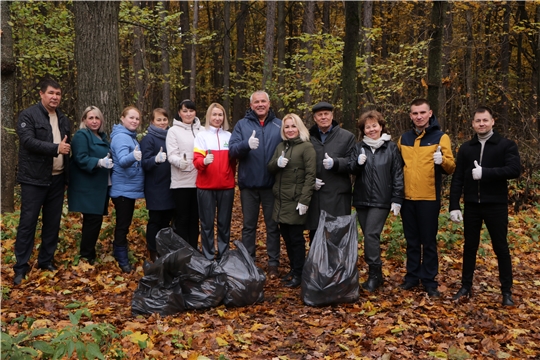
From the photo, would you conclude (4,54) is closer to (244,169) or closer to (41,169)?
(41,169)

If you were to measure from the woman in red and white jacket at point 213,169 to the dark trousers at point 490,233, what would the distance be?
8.72 feet

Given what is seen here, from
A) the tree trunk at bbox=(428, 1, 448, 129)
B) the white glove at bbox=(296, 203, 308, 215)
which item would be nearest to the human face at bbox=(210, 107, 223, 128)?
the white glove at bbox=(296, 203, 308, 215)

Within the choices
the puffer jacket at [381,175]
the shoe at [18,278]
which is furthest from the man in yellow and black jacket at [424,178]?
the shoe at [18,278]

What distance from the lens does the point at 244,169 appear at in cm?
563

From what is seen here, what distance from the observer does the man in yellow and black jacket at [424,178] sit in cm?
506

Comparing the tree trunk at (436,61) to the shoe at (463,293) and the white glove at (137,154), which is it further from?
the white glove at (137,154)

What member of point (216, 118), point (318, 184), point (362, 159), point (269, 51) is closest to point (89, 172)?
point (216, 118)

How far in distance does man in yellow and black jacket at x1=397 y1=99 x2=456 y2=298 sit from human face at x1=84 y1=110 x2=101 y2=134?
3.53m

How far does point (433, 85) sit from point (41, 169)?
6.52m

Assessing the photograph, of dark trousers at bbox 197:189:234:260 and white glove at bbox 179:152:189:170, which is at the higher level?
white glove at bbox 179:152:189:170

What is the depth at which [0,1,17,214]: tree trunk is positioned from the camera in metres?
8.32

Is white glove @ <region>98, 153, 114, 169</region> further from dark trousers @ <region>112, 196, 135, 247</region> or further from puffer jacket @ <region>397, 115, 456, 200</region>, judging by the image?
puffer jacket @ <region>397, 115, 456, 200</region>

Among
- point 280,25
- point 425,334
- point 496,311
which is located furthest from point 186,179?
point 280,25

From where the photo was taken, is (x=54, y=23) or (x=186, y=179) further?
(x=54, y=23)
